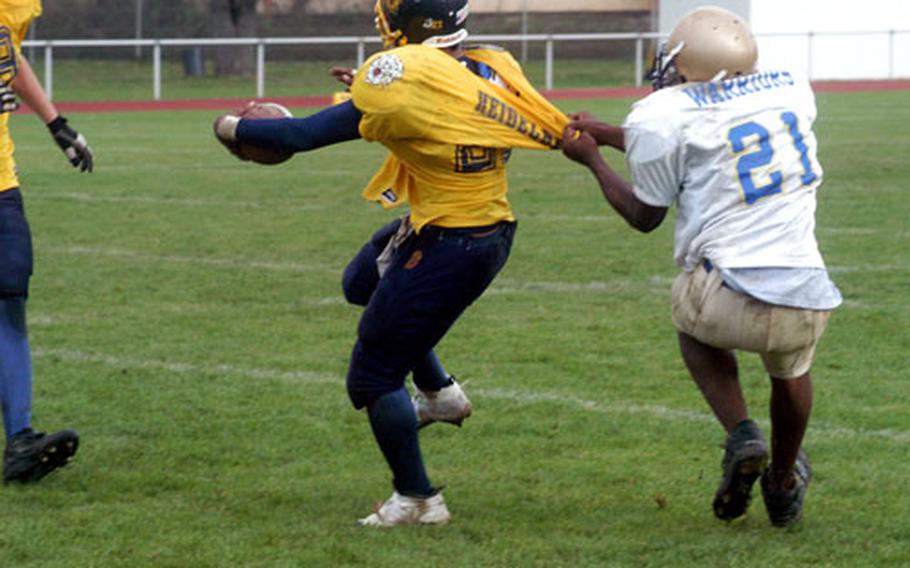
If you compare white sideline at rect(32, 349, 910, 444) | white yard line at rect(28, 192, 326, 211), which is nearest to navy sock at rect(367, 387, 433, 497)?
white sideline at rect(32, 349, 910, 444)

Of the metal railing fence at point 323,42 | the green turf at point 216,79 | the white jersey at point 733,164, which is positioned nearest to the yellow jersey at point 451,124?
the white jersey at point 733,164

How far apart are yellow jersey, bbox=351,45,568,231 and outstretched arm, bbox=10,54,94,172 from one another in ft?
5.40

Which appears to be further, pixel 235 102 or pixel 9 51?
pixel 235 102

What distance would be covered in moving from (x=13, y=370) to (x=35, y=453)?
363 millimetres

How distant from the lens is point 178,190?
572 inches

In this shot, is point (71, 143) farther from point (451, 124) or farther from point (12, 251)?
point (451, 124)

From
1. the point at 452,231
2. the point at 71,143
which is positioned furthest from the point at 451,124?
the point at 71,143

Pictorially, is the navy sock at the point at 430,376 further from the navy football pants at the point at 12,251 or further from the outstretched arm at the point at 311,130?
the navy football pants at the point at 12,251

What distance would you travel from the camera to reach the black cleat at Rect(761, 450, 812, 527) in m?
4.79

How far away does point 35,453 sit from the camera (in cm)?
541

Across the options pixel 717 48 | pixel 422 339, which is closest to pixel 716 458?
pixel 422 339

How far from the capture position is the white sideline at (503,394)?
601 centimetres

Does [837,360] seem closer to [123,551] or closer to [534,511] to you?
[534,511]

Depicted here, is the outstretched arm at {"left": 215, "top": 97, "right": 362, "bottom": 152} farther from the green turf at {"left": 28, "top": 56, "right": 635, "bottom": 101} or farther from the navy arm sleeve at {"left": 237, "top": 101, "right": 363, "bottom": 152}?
the green turf at {"left": 28, "top": 56, "right": 635, "bottom": 101}
